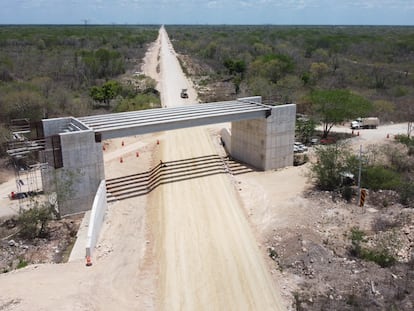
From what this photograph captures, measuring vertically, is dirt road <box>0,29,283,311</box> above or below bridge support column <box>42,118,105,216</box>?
below

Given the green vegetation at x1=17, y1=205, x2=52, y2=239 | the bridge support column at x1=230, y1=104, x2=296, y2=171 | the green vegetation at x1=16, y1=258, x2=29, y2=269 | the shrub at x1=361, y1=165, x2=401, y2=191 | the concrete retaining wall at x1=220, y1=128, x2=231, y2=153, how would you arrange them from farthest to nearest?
the concrete retaining wall at x1=220, y1=128, x2=231, y2=153 < the bridge support column at x1=230, y1=104, x2=296, y2=171 < the shrub at x1=361, y1=165, x2=401, y2=191 < the green vegetation at x1=17, y1=205, x2=52, y2=239 < the green vegetation at x1=16, y1=258, x2=29, y2=269

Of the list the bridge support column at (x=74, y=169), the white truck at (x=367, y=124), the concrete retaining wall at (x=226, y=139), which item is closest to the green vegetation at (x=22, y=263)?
the bridge support column at (x=74, y=169)

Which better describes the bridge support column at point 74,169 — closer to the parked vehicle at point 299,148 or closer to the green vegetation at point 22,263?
the green vegetation at point 22,263

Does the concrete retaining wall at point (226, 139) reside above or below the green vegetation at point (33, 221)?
above

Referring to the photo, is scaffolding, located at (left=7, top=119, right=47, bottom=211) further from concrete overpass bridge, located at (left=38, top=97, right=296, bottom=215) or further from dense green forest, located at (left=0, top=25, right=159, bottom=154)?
dense green forest, located at (left=0, top=25, right=159, bottom=154)

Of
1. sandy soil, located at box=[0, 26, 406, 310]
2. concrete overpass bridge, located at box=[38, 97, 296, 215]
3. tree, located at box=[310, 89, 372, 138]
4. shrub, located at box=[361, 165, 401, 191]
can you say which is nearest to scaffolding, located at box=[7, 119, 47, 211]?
concrete overpass bridge, located at box=[38, 97, 296, 215]

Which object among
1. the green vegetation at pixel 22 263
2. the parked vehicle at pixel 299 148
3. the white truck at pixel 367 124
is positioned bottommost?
the green vegetation at pixel 22 263

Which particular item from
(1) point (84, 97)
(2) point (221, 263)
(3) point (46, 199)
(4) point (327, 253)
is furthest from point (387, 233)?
(1) point (84, 97)
